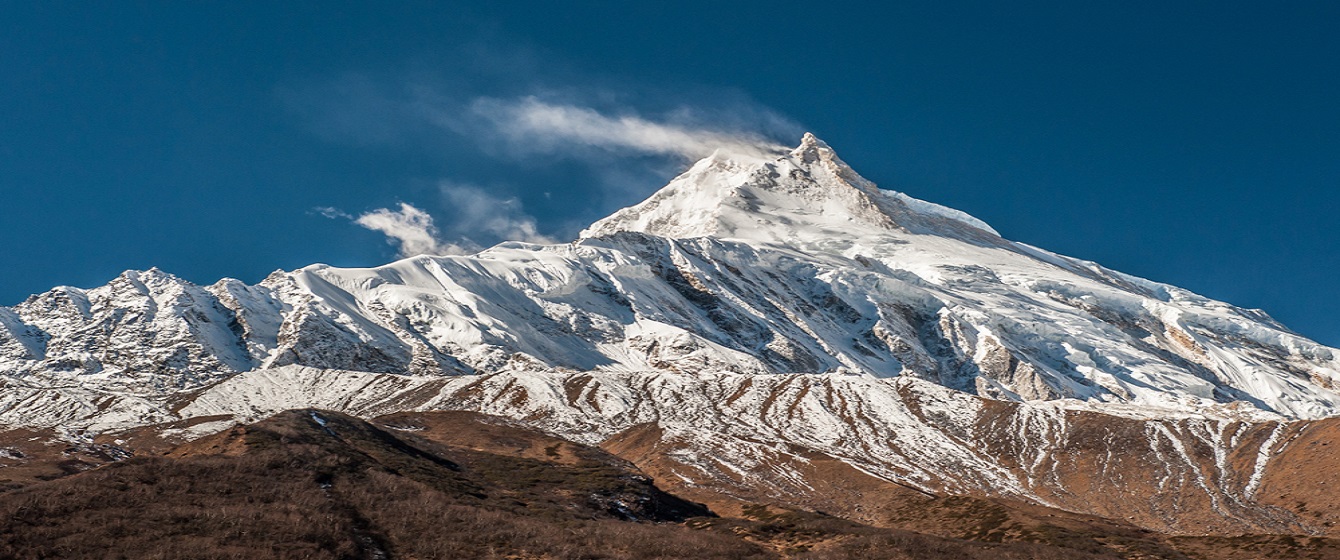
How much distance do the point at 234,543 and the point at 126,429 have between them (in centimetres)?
12147

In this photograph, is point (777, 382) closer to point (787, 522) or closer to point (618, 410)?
point (618, 410)

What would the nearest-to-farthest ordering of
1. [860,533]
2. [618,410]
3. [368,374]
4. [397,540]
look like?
[397,540]
[860,533]
[618,410]
[368,374]

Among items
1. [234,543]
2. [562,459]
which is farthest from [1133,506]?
[234,543]

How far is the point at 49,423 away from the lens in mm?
151125

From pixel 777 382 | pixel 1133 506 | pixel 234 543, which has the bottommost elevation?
pixel 234 543

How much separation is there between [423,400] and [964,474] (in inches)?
3561

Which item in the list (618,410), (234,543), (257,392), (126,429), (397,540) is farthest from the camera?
(257,392)

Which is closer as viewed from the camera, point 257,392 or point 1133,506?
point 1133,506

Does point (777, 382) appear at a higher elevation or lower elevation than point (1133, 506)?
higher

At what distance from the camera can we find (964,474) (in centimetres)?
12638

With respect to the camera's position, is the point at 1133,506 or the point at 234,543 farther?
the point at 1133,506

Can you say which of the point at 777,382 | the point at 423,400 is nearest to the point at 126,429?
the point at 423,400

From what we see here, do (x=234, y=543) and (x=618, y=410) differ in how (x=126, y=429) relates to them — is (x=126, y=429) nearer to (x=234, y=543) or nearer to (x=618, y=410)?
(x=618, y=410)

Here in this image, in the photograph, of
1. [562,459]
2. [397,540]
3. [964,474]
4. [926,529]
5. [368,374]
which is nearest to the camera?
[397,540]
